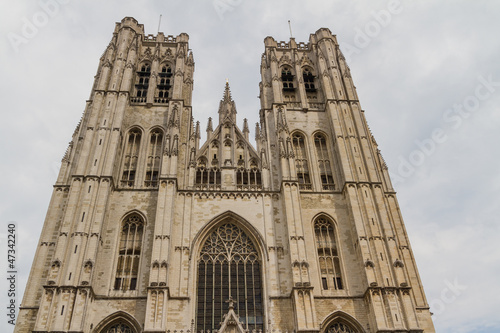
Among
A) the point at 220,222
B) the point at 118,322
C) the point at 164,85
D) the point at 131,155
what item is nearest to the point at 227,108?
the point at 164,85

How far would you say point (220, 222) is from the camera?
24047 millimetres

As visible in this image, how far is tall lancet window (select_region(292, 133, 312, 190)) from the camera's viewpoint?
1041 inches

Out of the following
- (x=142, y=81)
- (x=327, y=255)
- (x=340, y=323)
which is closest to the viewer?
(x=340, y=323)

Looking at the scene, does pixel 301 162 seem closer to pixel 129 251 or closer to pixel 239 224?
pixel 239 224

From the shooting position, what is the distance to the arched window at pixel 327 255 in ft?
73.9

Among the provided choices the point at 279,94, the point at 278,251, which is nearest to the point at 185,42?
the point at 279,94

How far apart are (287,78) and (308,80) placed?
1552 millimetres

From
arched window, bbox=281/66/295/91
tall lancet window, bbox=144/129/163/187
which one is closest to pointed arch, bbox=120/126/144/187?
tall lancet window, bbox=144/129/163/187

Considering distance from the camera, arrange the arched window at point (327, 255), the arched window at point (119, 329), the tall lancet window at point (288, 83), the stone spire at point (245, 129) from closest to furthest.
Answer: the arched window at point (119, 329)
the arched window at point (327, 255)
the stone spire at point (245, 129)
the tall lancet window at point (288, 83)

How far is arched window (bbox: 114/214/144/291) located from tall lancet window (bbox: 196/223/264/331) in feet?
10.7

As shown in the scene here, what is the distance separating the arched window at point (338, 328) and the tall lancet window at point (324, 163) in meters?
8.13

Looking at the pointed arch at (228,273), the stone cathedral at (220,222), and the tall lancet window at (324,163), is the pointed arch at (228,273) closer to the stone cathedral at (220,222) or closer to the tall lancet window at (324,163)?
the stone cathedral at (220,222)

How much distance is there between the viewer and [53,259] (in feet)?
67.4

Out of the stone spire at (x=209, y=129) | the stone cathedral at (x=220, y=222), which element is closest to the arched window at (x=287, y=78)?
the stone cathedral at (x=220, y=222)
